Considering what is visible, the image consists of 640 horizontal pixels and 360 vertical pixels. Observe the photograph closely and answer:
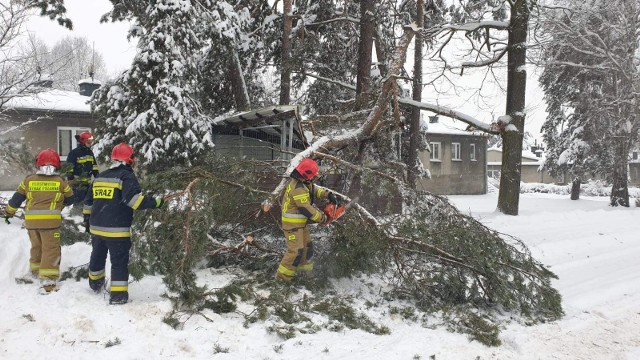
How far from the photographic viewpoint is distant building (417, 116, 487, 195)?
93.3 ft

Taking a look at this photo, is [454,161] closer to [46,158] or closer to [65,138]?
[65,138]

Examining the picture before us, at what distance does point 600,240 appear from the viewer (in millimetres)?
9266

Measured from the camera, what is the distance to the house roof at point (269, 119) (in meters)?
8.09

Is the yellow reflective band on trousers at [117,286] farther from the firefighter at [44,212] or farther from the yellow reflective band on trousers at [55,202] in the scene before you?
the yellow reflective band on trousers at [55,202]

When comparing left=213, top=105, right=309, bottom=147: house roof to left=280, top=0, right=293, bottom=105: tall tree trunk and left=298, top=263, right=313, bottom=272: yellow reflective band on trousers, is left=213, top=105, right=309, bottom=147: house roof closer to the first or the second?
left=280, top=0, right=293, bottom=105: tall tree trunk

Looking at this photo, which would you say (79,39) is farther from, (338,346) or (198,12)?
(338,346)

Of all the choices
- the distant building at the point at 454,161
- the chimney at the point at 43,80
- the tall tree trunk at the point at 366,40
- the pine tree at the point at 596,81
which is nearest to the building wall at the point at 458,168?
the distant building at the point at 454,161

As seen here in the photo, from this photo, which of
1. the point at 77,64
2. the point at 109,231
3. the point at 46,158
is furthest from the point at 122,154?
the point at 77,64

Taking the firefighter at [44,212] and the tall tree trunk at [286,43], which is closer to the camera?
the firefighter at [44,212]

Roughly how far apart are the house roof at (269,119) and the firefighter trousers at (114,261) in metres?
4.01

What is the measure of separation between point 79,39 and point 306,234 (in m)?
40.2

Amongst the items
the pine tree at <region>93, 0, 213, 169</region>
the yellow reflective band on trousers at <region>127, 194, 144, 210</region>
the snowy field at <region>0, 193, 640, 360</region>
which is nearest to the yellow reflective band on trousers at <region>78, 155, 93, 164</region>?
the pine tree at <region>93, 0, 213, 169</region>

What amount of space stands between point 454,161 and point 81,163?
25291mm

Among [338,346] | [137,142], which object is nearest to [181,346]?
[338,346]
